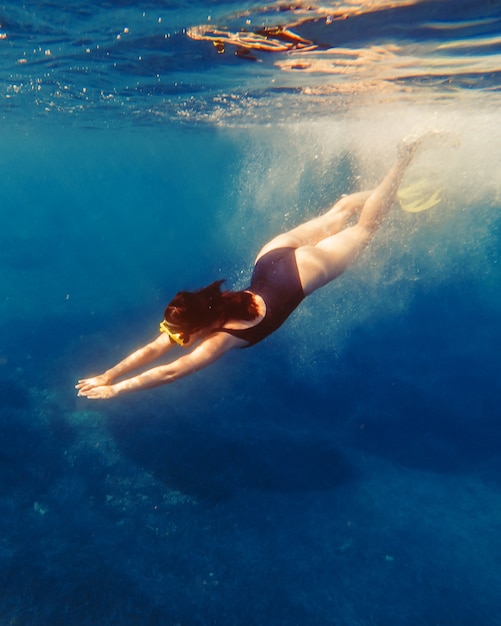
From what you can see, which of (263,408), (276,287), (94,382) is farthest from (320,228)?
(263,408)

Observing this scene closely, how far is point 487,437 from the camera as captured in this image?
12.8 metres

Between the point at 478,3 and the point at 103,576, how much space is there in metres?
12.7

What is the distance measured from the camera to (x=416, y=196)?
398 inches

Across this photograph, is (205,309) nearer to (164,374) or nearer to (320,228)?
(164,374)

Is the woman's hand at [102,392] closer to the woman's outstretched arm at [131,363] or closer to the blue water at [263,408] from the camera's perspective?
the woman's outstretched arm at [131,363]

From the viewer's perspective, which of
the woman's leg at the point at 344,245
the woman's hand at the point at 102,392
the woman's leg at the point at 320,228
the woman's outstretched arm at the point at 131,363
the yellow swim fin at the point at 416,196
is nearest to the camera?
the woman's hand at the point at 102,392

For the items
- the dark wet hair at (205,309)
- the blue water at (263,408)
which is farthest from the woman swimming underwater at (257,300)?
the blue water at (263,408)

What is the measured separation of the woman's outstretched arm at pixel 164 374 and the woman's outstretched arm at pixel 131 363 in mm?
41

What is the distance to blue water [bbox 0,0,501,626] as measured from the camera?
746cm

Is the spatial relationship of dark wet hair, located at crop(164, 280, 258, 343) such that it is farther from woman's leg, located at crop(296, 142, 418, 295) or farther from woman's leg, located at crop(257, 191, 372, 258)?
woman's leg, located at crop(257, 191, 372, 258)

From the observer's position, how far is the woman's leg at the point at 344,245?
574cm

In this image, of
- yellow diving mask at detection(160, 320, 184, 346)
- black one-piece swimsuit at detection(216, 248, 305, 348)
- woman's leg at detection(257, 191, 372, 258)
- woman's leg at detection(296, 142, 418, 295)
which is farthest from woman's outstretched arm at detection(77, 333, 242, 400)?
woman's leg at detection(257, 191, 372, 258)

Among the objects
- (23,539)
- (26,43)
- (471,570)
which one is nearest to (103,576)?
(23,539)

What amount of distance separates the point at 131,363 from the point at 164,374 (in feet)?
1.96
